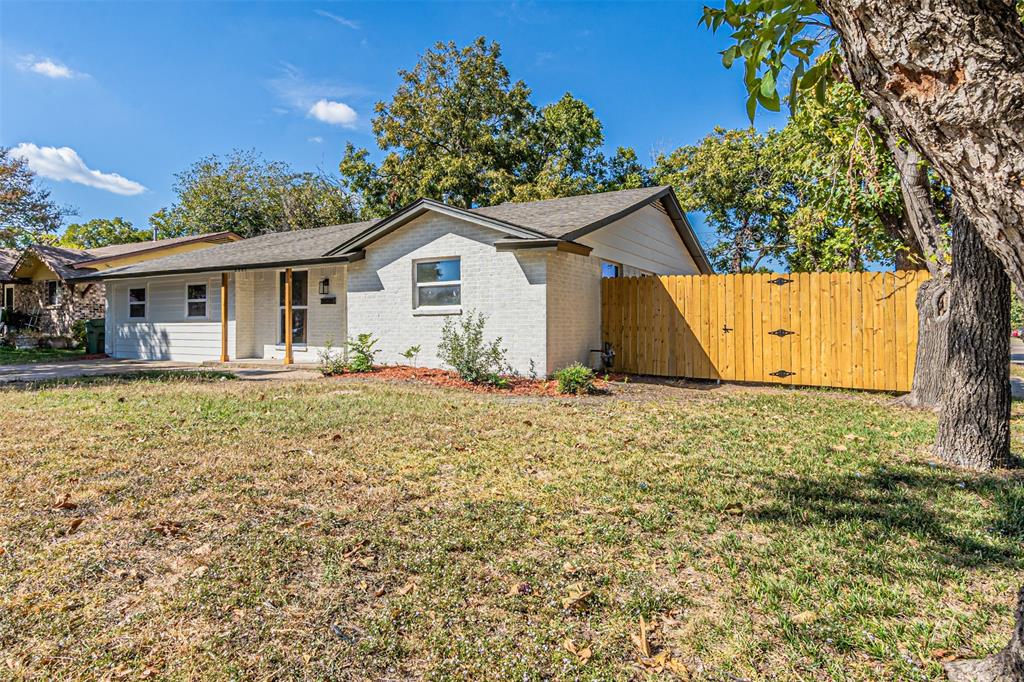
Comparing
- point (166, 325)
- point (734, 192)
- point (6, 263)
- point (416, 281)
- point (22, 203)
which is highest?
point (734, 192)

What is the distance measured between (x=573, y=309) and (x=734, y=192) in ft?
55.0

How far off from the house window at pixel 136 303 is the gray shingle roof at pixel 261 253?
77cm

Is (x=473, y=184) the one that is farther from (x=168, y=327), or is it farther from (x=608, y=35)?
(x=168, y=327)

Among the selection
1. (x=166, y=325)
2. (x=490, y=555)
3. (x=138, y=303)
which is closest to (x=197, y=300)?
(x=166, y=325)

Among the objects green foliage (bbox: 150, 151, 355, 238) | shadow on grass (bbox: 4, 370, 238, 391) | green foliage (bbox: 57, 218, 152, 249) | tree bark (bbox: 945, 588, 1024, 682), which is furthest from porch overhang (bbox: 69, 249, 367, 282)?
green foliage (bbox: 57, 218, 152, 249)

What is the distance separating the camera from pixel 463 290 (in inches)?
454

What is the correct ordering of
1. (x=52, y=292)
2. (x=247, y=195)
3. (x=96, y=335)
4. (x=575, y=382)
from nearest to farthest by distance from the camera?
1. (x=575, y=382)
2. (x=96, y=335)
3. (x=52, y=292)
4. (x=247, y=195)

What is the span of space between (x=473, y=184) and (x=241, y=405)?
21.7 metres

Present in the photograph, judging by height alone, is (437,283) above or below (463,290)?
above

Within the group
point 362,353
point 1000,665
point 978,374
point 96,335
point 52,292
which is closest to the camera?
point 1000,665

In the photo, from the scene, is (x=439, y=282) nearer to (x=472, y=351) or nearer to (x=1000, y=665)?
(x=472, y=351)

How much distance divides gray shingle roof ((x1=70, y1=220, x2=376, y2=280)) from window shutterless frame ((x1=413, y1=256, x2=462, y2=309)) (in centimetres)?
289

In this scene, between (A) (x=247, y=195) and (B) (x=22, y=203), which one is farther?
(A) (x=247, y=195)

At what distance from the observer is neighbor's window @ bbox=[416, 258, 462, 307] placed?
11.7 metres
